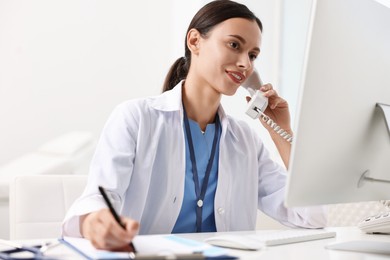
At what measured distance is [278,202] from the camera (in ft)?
6.61

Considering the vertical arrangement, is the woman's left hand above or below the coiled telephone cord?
above

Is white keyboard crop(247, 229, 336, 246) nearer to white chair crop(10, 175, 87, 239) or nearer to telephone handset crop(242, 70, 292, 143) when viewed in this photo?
telephone handset crop(242, 70, 292, 143)

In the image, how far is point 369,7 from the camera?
1.19 metres

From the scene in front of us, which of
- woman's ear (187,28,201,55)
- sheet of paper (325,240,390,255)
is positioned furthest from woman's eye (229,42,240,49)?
sheet of paper (325,240,390,255)

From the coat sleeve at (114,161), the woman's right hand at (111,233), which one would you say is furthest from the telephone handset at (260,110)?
the woman's right hand at (111,233)

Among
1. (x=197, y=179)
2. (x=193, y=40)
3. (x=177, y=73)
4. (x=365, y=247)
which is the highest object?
(x=193, y=40)

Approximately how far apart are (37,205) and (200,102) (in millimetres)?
676

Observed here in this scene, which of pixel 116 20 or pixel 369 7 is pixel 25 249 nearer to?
pixel 369 7

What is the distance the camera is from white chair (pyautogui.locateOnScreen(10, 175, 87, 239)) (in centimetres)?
180

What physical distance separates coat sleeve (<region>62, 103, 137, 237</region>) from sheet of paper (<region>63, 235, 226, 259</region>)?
21cm

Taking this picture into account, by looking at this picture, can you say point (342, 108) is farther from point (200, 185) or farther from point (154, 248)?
point (200, 185)

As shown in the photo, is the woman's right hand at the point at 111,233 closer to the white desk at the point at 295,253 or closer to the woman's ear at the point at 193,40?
the white desk at the point at 295,253

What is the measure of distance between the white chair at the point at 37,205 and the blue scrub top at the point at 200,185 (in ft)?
1.41

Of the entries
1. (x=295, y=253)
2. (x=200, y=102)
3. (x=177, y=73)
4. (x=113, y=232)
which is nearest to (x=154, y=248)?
(x=113, y=232)
